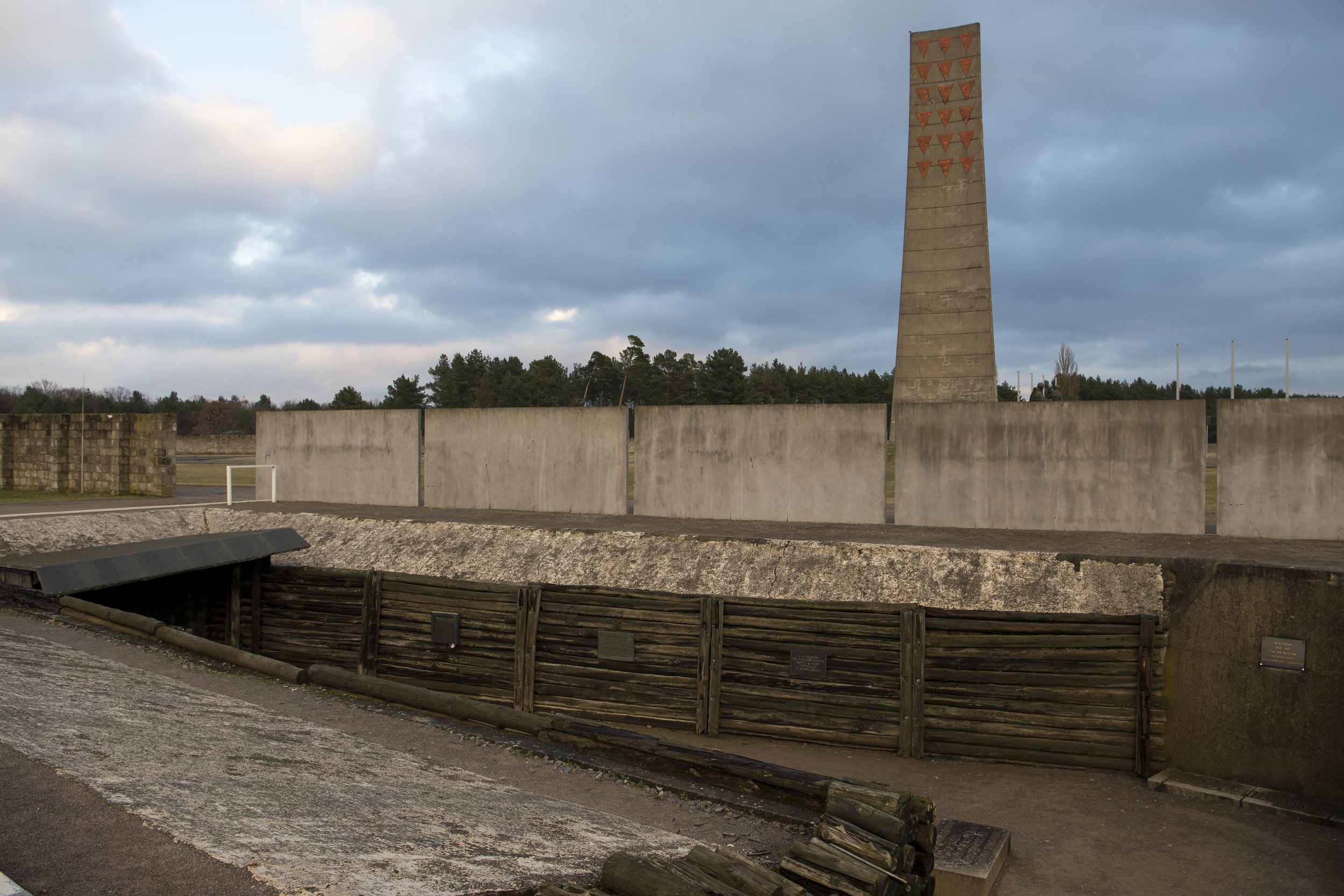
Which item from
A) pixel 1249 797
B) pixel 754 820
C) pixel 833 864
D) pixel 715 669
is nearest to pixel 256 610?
pixel 715 669

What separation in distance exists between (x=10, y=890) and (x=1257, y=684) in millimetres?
10623

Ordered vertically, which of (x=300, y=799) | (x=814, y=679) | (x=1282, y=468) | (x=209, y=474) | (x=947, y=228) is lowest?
(x=814, y=679)

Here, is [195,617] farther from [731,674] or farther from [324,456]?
[731,674]

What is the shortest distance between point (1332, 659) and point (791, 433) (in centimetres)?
752

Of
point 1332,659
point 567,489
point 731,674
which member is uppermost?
point 567,489

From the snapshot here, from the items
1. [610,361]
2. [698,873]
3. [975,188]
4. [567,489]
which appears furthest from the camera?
[610,361]

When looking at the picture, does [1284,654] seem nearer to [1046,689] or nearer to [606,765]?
[1046,689]

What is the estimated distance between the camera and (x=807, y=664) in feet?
32.4

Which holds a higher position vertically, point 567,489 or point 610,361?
point 610,361

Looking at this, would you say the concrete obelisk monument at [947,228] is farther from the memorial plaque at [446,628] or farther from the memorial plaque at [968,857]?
the memorial plaque at [968,857]

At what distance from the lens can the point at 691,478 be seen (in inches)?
566

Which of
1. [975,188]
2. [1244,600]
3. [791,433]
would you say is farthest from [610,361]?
[1244,600]

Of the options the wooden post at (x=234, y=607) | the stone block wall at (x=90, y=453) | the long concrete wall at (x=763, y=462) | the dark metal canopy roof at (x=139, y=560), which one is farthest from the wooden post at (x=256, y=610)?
the stone block wall at (x=90, y=453)

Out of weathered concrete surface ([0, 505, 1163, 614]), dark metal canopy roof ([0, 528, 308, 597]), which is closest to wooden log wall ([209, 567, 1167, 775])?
weathered concrete surface ([0, 505, 1163, 614])
